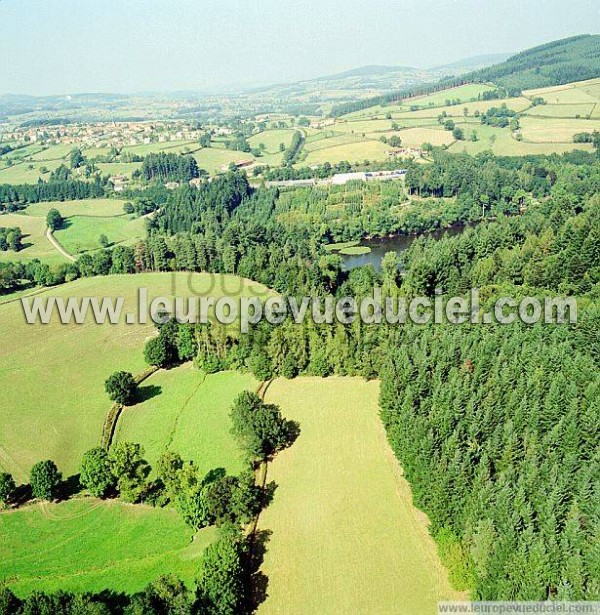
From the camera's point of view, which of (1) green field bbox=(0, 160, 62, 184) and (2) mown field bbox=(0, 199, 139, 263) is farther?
(1) green field bbox=(0, 160, 62, 184)

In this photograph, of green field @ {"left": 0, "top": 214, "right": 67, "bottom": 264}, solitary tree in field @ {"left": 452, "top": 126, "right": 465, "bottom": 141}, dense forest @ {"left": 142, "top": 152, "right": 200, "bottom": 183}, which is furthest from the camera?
solitary tree in field @ {"left": 452, "top": 126, "right": 465, "bottom": 141}

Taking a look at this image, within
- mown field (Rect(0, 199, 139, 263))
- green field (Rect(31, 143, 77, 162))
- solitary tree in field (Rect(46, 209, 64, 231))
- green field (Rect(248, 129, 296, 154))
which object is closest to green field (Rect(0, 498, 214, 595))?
mown field (Rect(0, 199, 139, 263))

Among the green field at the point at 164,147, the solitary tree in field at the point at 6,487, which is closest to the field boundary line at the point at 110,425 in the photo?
the solitary tree in field at the point at 6,487

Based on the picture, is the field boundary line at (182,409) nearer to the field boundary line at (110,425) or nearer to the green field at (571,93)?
the field boundary line at (110,425)

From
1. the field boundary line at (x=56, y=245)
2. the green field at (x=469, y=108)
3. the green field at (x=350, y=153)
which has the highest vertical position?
the green field at (x=469, y=108)

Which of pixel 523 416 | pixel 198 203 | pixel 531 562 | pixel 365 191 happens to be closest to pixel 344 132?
pixel 365 191

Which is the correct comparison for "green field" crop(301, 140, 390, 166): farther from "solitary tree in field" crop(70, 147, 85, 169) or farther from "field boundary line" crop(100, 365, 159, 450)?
"field boundary line" crop(100, 365, 159, 450)

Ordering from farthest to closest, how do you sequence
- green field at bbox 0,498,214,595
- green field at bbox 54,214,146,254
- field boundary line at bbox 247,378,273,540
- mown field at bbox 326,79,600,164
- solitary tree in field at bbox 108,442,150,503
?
mown field at bbox 326,79,600,164, green field at bbox 54,214,146,254, solitary tree in field at bbox 108,442,150,503, field boundary line at bbox 247,378,273,540, green field at bbox 0,498,214,595
